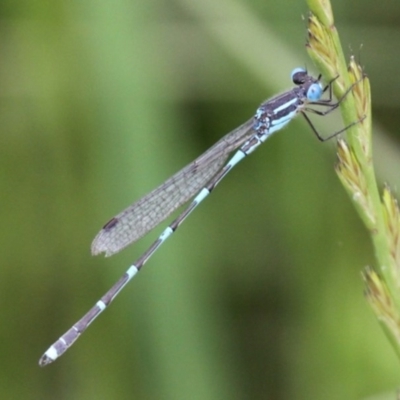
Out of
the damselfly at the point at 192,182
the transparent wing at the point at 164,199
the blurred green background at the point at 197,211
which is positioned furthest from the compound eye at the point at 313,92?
the transparent wing at the point at 164,199

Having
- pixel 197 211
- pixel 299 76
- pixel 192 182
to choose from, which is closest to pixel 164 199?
pixel 192 182

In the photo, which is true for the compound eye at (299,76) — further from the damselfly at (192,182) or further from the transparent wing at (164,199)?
the transparent wing at (164,199)

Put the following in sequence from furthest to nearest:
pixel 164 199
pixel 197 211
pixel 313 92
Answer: pixel 197 211 < pixel 164 199 < pixel 313 92

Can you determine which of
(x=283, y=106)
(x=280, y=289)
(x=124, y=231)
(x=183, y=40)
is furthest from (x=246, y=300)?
(x=183, y=40)

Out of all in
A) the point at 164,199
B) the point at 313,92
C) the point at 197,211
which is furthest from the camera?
the point at 197,211

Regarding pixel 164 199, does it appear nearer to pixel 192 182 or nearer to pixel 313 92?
pixel 192 182

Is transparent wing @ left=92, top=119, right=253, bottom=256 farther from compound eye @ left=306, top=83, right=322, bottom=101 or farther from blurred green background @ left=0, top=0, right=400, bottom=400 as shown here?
compound eye @ left=306, top=83, right=322, bottom=101

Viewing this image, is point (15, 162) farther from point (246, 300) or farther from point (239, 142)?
point (246, 300)

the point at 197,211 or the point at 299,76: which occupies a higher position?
the point at 299,76
